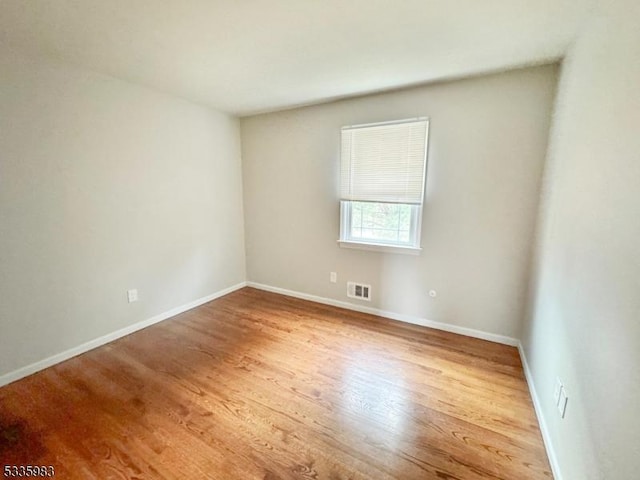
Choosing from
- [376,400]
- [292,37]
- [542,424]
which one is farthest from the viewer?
[376,400]

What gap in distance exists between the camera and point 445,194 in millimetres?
2564

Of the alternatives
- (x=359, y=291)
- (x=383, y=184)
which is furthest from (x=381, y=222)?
(x=359, y=291)

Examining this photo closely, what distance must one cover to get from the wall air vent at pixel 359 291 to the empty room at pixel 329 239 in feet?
0.13

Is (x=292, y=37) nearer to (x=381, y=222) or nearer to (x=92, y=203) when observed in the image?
(x=381, y=222)

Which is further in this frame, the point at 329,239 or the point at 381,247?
the point at 329,239

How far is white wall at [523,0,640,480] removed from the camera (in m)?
0.89

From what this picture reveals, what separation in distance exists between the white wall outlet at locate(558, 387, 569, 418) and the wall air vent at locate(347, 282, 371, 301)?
6.09 feet

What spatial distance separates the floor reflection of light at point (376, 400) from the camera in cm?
158

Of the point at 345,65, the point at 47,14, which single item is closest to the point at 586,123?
the point at 345,65

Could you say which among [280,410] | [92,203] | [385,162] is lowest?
[280,410]

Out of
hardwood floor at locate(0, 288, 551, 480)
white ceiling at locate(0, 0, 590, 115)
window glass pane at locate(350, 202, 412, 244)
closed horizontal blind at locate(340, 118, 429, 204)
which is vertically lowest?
hardwood floor at locate(0, 288, 551, 480)

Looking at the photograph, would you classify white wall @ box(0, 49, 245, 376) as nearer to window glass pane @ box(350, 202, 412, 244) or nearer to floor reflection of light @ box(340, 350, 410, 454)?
window glass pane @ box(350, 202, 412, 244)

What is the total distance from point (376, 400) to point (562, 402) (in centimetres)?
98

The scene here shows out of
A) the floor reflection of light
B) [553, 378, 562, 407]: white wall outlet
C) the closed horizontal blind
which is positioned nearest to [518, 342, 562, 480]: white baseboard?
[553, 378, 562, 407]: white wall outlet
